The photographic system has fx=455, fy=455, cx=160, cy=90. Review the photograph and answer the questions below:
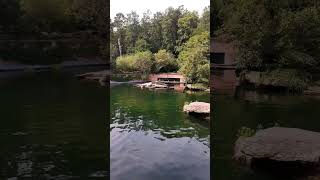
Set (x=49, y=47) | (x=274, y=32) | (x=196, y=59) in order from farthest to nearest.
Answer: (x=49, y=47), (x=196, y=59), (x=274, y=32)

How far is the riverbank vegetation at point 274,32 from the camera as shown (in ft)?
19.8

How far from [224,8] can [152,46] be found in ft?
3.62

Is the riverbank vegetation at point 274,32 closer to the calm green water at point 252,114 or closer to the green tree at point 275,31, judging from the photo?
the green tree at point 275,31

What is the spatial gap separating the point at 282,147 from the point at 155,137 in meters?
1.66

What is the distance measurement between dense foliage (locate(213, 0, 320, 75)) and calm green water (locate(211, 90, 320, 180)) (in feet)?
1.39

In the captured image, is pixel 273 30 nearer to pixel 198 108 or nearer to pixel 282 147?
pixel 198 108

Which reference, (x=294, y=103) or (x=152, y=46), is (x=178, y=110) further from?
(x=294, y=103)

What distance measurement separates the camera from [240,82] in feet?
20.2

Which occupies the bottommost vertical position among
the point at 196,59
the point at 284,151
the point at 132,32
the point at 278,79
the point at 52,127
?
the point at 284,151

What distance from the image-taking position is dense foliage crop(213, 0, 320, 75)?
6039 millimetres

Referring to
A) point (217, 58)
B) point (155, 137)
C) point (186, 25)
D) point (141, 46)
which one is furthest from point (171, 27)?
point (155, 137)

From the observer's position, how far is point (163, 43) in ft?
20.6

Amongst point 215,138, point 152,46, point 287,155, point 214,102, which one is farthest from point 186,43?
point 287,155

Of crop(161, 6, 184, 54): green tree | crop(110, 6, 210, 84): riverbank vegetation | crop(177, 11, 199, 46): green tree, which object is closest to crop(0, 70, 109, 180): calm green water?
crop(110, 6, 210, 84): riverbank vegetation
